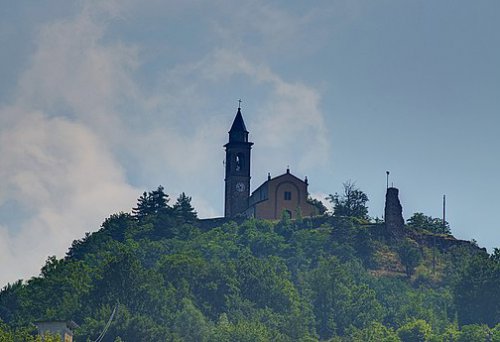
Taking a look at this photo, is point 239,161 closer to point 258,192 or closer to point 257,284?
point 258,192

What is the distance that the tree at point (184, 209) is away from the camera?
16875cm

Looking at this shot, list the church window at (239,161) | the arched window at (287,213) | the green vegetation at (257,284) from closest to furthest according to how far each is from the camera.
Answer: the green vegetation at (257,284)
the arched window at (287,213)
the church window at (239,161)

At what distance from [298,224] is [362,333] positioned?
25028 mm

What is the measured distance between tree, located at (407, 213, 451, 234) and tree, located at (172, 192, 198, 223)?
21.0 metres

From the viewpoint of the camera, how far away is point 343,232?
16350cm

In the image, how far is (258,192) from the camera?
16988 cm

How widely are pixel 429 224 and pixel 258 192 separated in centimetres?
1737

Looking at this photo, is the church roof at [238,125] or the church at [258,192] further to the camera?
the church roof at [238,125]

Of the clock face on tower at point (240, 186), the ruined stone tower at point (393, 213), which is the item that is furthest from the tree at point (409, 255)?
the clock face on tower at point (240, 186)

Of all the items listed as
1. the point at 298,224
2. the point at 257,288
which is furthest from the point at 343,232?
the point at 257,288

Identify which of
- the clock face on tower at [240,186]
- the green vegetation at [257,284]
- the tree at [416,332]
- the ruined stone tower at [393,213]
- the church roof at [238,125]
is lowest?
the tree at [416,332]

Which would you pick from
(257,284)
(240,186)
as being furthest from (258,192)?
(257,284)

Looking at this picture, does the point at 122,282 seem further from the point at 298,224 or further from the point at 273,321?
the point at 298,224

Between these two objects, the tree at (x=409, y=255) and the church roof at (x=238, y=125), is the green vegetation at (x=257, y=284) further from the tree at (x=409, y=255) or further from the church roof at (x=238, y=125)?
the church roof at (x=238, y=125)
